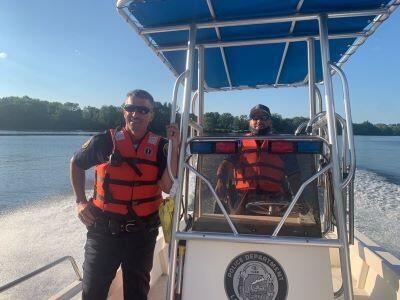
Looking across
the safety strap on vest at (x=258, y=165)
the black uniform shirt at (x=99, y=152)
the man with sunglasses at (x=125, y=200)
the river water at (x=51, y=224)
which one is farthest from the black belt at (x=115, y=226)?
the river water at (x=51, y=224)

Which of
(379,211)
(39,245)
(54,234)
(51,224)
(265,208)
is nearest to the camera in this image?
(265,208)

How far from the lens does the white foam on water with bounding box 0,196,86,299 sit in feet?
19.6

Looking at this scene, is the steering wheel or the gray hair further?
the gray hair

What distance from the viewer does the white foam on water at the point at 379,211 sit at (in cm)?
798

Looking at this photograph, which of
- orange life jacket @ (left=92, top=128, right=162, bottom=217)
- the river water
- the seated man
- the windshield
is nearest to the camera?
the windshield

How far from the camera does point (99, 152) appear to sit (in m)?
2.42

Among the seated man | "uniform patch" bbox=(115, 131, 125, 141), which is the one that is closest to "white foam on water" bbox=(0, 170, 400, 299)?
"uniform patch" bbox=(115, 131, 125, 141)

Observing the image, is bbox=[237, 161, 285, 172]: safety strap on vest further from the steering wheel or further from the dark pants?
the dark pants

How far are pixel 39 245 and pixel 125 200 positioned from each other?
6594 millimetres

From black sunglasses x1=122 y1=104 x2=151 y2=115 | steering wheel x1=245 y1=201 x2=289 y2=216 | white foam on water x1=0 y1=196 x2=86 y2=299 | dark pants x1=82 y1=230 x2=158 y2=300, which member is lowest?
white foam on water x1=0 y1=196 x2=86 y2=299

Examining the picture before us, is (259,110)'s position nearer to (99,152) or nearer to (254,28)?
(254,28)

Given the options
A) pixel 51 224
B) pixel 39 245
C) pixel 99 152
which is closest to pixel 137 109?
pixel 99 152

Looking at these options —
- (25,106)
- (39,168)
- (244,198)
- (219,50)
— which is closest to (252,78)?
(219,50)

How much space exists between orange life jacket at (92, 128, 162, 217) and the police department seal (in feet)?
2.53
